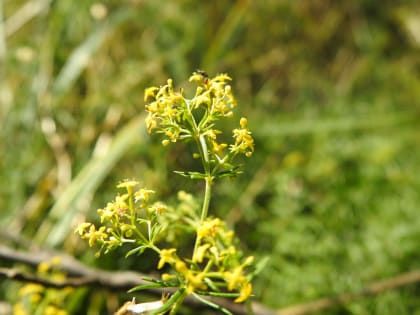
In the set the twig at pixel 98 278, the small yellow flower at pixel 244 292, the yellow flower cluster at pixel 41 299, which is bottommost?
the small yellow flower at pixel 244 292

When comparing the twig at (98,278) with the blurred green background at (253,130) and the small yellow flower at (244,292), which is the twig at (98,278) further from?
the small yellow flower at (244,292)

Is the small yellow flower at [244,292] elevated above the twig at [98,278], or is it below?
below

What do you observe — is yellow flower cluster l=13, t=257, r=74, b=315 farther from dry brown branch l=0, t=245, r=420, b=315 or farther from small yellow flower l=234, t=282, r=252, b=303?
small yellow flower l=234, t=282, r=252, b=303

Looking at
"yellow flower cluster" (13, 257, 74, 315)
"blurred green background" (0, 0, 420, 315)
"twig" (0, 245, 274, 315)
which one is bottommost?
"yellow flower cluster" (13, 257, 74, 315)

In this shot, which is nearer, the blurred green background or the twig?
the twig

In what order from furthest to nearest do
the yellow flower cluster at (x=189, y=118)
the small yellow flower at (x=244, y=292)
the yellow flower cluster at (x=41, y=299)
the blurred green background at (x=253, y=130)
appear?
the blurred green background at (x=253, y=130) → the yellow flower cluster at (x=41, y=299) → the yellow flower cluster at (x=189, y=118) → the small yellow flower at (x=244, y=292)

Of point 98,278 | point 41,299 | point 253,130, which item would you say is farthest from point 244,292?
point 253,130

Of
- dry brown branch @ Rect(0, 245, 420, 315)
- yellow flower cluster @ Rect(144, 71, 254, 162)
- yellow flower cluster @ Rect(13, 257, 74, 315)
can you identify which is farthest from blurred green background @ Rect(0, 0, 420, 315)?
yellow flower cluster @ Rect(144, 71, 254, 162)

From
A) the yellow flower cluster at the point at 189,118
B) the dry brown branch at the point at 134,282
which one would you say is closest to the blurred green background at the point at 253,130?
the dry brown branch at the point at 134,282
